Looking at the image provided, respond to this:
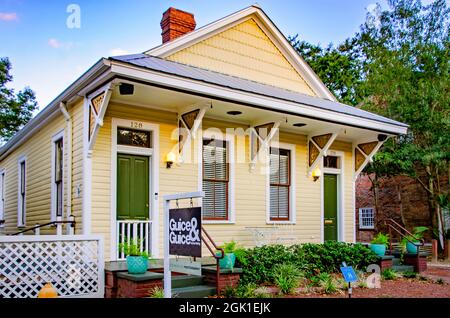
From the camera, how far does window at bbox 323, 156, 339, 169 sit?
44.5 feet

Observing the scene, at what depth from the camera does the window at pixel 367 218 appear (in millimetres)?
21781

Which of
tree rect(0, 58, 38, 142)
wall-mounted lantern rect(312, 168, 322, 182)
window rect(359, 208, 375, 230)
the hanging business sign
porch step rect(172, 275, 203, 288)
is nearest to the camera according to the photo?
the hanging business sign

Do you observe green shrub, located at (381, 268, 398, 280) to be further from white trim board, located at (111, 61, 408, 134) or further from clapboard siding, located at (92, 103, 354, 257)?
white trim board, located at (111, 61, 408, 134)

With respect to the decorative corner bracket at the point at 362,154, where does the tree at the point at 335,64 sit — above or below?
above

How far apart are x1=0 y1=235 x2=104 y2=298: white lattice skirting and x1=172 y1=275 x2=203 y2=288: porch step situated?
4.13 ft

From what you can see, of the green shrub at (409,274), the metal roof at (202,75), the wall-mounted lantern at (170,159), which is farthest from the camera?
the green shrub at (409,274)

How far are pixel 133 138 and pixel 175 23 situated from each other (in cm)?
375

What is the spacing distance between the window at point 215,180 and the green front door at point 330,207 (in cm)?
349

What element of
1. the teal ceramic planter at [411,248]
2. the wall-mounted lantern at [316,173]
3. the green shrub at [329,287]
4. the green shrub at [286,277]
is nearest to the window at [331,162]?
the wall-mounted lantern at [316,173]

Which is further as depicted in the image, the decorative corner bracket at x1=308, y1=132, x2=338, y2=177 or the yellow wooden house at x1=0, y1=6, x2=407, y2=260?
the decorative corner bracket at x1=308, y1=132, x2=338, y2=177

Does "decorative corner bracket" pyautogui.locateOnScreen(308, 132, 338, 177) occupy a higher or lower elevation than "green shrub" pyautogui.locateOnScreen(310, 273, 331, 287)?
higher

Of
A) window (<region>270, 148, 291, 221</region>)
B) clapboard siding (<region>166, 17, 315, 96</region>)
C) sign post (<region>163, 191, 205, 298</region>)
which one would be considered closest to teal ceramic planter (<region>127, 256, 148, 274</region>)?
sign post (<region>163, 191, 205, 298</region>)

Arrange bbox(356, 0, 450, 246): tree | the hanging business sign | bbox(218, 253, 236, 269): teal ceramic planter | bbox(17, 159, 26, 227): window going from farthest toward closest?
1. bbox(356, 0, 450, 246): tree
2. bbox(17, 159, 26, 227): window
3. bbox(218, 253, 236, 269): teal ceramic planter
4. the hanging business sign

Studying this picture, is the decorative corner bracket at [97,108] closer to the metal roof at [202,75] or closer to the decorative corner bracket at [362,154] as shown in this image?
the metal roof at [202,75]
